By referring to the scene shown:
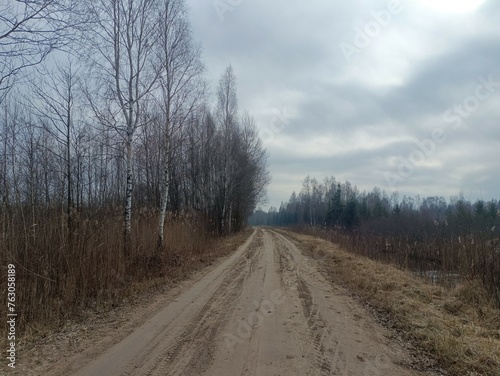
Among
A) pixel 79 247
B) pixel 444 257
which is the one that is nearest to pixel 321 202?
pixel 444 257

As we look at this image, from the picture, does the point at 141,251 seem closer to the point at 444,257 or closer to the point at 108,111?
the point at 108,111

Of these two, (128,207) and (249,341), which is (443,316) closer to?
(249,341)

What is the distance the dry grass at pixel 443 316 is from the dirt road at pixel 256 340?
1.79 feet

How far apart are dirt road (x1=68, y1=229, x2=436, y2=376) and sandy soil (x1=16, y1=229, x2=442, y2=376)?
0.01 metres

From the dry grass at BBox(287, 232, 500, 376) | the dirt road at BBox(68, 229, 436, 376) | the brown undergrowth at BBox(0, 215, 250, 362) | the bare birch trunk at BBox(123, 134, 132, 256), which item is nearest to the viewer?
the dirt road at BBox(68, 229, 436, 376)

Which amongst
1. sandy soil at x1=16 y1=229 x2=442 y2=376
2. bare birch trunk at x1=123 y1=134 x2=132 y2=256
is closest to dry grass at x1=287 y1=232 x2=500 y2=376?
sandy soil at x1=16 y1=229 x2=442 y2=376

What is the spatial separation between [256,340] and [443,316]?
4074 mm

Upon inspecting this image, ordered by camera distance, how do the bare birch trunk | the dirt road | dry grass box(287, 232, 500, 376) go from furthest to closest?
the bare birch trunk, dry grass box(287, 232, 500, 376), the dirt road

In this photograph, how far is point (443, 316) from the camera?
22.7 feet

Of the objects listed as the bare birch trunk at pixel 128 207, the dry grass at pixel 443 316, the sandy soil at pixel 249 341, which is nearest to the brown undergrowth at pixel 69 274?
the bare birch trunk at pixel 128 207

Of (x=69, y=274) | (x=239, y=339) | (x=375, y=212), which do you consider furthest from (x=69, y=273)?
(x=375, y=212)

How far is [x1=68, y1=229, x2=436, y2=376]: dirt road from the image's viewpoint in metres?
4.39

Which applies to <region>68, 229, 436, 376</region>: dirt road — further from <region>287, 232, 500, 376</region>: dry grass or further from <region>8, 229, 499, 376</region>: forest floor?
<region>287, 232, 500, 376</region>: dry grass

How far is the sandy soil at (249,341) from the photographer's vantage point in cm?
439
